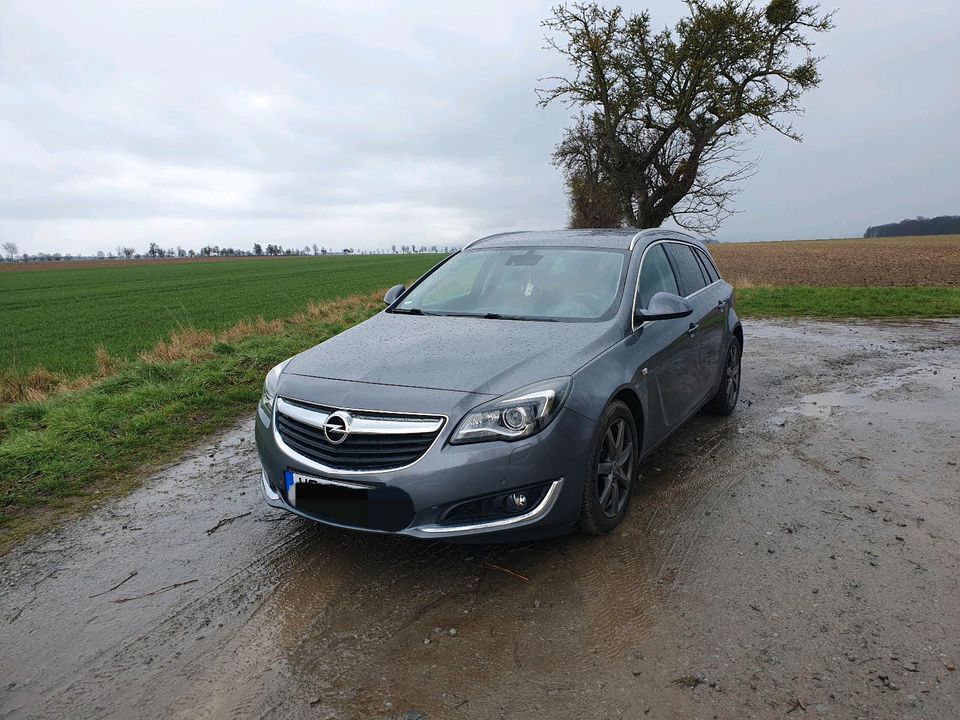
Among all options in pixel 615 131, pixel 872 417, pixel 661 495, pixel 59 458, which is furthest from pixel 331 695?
pixel 615 131

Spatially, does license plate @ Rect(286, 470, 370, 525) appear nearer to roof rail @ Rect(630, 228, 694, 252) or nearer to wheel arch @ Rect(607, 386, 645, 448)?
wheel arch @ Rect(607, 386, 645, 448)

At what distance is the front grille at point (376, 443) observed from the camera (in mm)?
3010

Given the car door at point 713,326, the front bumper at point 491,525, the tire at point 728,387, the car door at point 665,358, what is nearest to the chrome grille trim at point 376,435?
the front bumper at point 491,525

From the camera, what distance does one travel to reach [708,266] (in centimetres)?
616

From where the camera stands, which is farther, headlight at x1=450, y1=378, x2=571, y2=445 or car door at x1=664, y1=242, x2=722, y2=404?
car door at x1=664, y1=242, x2=722, y2=404

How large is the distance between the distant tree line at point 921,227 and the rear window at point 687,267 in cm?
14276

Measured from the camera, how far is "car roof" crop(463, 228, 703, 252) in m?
4.71

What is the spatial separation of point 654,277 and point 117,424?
16.2ft

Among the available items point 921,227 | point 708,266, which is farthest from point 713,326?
point 921,227

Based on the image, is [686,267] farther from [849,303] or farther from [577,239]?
[849,303]

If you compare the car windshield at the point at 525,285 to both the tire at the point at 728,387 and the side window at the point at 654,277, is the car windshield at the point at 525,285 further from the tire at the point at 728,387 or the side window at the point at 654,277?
the tire at the point at 728,387

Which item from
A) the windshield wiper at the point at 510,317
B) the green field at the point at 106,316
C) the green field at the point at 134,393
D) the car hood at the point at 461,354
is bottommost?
the green field at the point at 106,316

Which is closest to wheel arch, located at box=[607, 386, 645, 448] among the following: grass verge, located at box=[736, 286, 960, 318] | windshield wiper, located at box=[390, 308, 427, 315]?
windshield wiper, located at box=[390, 308, 427, 315]

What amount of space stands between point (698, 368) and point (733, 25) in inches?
817
